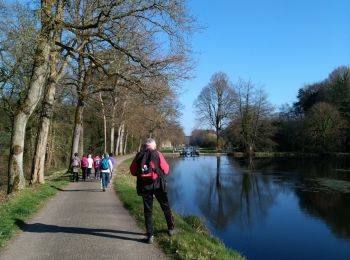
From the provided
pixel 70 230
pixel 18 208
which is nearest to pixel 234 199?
pixel 18 208

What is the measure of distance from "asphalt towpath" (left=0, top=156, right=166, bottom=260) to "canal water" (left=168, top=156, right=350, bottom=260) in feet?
18.0

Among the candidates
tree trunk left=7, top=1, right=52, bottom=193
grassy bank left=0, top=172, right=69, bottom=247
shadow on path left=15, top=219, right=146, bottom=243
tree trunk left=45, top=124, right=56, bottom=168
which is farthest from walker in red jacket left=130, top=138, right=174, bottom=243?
tree trunk left=45, top=124, right=56, bottom=168

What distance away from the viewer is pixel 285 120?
87.8 metres

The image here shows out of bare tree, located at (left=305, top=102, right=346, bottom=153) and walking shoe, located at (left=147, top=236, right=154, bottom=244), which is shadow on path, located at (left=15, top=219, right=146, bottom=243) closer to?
walking shoe, located at (left=147, top=236, right=154, bottom=244)

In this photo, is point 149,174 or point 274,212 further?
point 274,212

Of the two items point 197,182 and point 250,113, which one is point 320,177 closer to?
point 197,182

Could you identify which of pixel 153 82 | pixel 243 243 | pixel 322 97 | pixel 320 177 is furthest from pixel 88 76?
pixel 322 97

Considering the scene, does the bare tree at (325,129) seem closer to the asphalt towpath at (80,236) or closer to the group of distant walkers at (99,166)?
the group of distant walkers at (99,166)

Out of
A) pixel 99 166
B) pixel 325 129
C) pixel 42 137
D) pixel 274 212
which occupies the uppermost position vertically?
pixel 325 129

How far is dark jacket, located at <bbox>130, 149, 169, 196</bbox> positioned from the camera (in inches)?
303

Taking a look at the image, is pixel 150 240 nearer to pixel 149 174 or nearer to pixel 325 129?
pixel 149 174

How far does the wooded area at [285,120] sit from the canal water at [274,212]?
39.6 meters

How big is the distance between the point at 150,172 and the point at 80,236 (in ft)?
6.34

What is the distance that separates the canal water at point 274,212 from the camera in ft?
49.2
